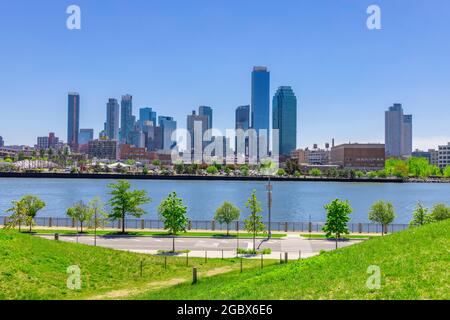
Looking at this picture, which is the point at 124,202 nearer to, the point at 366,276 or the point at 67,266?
the point at 67,266

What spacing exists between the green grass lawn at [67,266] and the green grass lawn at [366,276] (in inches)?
137

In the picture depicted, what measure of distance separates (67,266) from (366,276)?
1526cm

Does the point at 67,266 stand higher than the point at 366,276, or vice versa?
the point at 366,276

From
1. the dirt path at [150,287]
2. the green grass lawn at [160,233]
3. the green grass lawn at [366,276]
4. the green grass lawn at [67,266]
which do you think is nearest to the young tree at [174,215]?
the green grass lawn at [160,233]

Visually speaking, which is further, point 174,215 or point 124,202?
point 124,202

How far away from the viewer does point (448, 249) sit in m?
15.9

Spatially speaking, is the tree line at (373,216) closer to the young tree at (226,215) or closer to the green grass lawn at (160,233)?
the green grass lawn at (160,233)

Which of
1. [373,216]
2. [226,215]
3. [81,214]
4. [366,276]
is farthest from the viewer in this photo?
[373,216]

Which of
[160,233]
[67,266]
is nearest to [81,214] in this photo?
[160,233]

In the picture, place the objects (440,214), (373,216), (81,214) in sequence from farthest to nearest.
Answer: (373,216), (81,214), (440,214)

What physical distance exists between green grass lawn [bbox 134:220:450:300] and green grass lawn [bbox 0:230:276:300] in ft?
11.4

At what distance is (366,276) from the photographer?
14766 millimetres

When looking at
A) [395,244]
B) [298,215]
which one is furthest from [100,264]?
[298,215]
